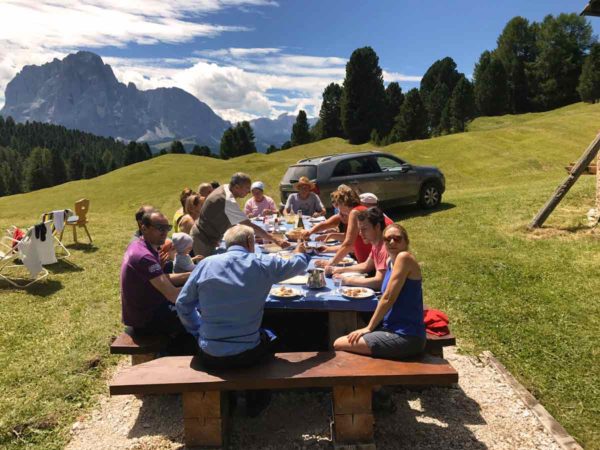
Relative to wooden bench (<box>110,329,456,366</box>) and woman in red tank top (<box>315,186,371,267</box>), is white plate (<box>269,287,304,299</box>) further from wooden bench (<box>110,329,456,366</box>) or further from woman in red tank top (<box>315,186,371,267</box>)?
wooden bench (<box>110,329,456,366</box>)

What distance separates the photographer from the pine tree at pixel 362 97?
206 ft

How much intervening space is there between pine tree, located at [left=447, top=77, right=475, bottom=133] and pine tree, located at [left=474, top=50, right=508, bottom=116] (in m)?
7.18

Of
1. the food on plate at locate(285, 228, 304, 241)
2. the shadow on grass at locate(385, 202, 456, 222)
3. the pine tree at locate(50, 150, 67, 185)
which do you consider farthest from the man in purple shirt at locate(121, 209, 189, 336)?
the pine tree at locate(50, 150, 67, 185)

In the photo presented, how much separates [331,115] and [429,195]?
58.6 m

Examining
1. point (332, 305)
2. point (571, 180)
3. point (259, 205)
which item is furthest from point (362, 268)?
point (571, 180)

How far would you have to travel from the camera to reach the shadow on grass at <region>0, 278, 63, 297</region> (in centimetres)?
864

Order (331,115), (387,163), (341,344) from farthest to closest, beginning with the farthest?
(331,115) < (387,163) < (341,344)

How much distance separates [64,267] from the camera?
10.8 metres

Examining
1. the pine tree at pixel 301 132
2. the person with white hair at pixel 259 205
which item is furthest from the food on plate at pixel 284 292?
the pine tree at pixel 301 132

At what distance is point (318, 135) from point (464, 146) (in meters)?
45.3

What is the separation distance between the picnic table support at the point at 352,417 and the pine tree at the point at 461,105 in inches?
2158

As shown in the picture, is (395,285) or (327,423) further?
(327,423)

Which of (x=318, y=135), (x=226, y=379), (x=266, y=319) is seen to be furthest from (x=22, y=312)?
(x=318, y=135)

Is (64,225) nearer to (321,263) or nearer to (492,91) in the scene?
(321,263)
